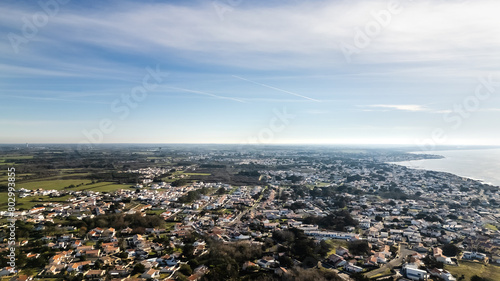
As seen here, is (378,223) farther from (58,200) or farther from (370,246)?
(58,200)

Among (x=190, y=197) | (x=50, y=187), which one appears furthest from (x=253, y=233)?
(x=50, y=187)

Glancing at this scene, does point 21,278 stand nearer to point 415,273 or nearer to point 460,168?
point 415,273

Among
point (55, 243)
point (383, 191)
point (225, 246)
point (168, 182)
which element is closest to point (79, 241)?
point (55, 243)

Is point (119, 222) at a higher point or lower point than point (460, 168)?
lower

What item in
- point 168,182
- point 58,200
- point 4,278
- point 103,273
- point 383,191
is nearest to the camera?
point 4,278

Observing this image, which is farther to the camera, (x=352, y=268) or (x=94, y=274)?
(x=352, y=268)

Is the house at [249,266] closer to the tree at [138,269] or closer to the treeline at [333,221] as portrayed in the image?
the tree at [138,269]

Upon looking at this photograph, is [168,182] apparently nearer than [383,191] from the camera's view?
No
